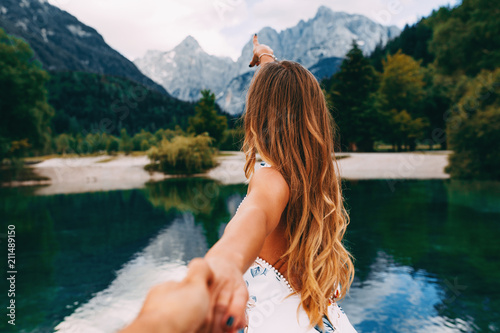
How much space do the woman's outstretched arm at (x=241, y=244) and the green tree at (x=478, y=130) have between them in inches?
950

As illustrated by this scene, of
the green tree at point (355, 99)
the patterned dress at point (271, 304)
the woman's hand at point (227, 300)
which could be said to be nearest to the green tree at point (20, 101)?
the green tree at point (355, 99)

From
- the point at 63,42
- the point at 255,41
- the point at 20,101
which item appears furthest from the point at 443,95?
the point at 63,42

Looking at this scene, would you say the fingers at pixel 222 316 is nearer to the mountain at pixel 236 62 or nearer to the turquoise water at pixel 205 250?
the turquoise water at pixel 205 250

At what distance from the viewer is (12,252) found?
1116 cm

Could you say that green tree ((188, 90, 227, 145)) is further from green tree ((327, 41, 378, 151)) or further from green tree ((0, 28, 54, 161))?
green tree ((0, 28, 54, 161))

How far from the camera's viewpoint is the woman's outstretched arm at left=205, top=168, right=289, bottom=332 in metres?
0.58

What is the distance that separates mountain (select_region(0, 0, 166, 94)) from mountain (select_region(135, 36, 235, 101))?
4984 millimetres

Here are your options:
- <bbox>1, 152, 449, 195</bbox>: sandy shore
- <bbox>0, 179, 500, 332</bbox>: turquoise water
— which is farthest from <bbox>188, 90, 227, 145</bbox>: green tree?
<bbox>0, 179, 500, 332</bbox>: turquoise water

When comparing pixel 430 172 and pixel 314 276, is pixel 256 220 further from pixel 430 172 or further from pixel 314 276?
pixel 430 172

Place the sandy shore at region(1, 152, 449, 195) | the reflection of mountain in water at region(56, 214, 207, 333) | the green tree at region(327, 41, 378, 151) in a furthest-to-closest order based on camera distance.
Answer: the green tree at region(327, 41, 378, 151), the sandy shore at region(1, 152, 449, 195), the reflection of mountain in water at region(56, 214, 207, 333)

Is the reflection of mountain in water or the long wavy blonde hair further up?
the long wavy blonde hair

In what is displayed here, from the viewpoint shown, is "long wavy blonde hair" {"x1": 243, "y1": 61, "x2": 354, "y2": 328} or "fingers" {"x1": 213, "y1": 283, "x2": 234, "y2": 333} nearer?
"fingers" {"x1": 213, "y1": 283, "x2": 234, "y2": 333}

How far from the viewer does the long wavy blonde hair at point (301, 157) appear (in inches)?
48.9

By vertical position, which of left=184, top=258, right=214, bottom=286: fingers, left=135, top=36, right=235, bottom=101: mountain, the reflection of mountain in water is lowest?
the reflection of mountain in water
